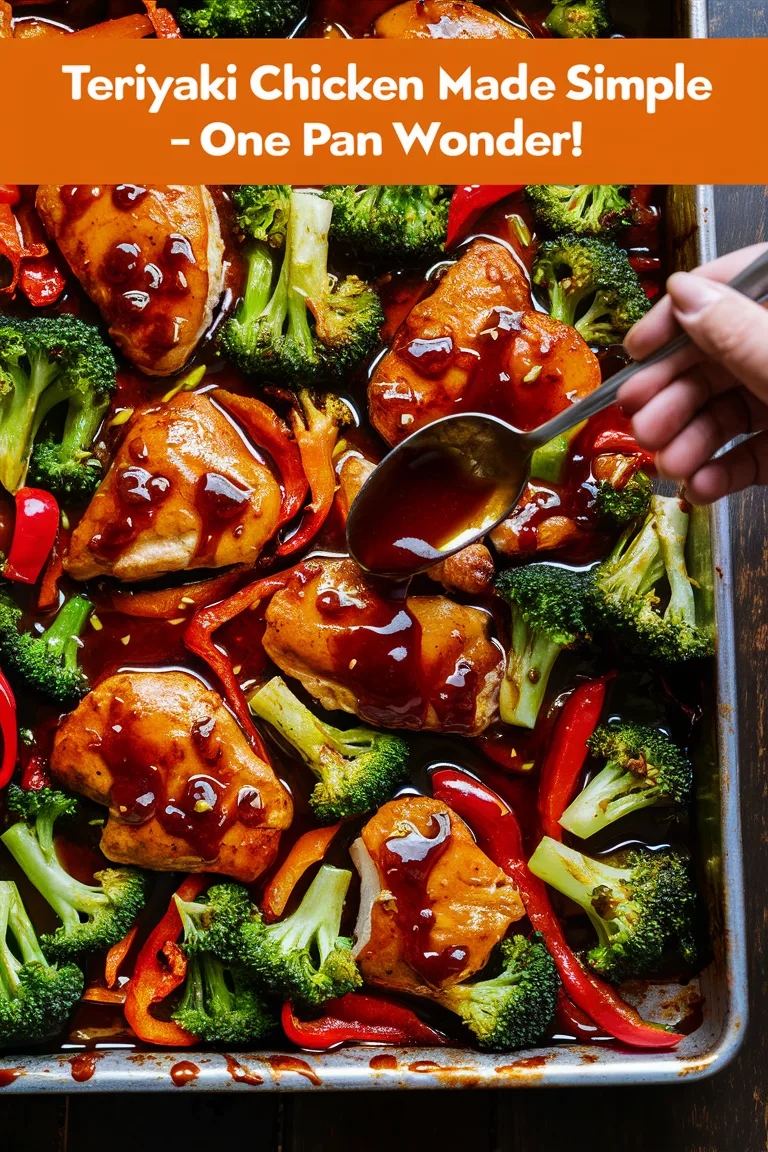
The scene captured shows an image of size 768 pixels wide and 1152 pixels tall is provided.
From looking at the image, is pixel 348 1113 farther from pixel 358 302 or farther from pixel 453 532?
pixel 358 302

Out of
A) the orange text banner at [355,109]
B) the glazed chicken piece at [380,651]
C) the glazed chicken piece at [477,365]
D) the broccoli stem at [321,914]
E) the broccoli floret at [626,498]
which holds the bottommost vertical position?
the broccoli stem at [321,914]

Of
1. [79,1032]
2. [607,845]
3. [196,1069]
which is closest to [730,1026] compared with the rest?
[607,845]

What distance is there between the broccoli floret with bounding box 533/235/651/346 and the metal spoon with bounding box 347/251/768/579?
73cm

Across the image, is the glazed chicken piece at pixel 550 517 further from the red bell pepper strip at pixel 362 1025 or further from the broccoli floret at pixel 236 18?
the broccoli floret at pixel 236 18

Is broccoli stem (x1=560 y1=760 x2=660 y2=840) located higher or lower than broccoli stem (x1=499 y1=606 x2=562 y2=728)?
lower

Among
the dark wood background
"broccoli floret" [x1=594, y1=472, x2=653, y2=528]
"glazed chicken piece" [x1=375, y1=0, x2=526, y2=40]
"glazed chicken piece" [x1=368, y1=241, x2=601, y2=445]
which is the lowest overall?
the dark wood background

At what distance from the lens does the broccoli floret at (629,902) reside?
10.4 feet

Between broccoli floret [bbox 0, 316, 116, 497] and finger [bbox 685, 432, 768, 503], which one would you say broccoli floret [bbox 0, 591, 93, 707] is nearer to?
broccoli floret [bbox 0, 316, 116, 497]

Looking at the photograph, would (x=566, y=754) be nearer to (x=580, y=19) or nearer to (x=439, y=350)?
(x=439, y=350)

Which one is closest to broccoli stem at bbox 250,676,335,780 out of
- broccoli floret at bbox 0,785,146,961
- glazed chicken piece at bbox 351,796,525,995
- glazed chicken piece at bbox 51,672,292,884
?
glazed chicken piece at bbox 51,672,292,884

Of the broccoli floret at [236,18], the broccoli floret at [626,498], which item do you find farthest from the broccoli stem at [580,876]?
the broccoli floret at [236,18]

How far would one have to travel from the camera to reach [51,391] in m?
3.33

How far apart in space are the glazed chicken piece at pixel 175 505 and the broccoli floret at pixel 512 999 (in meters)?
1.59

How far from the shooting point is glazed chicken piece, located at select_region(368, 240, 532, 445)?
329cm
